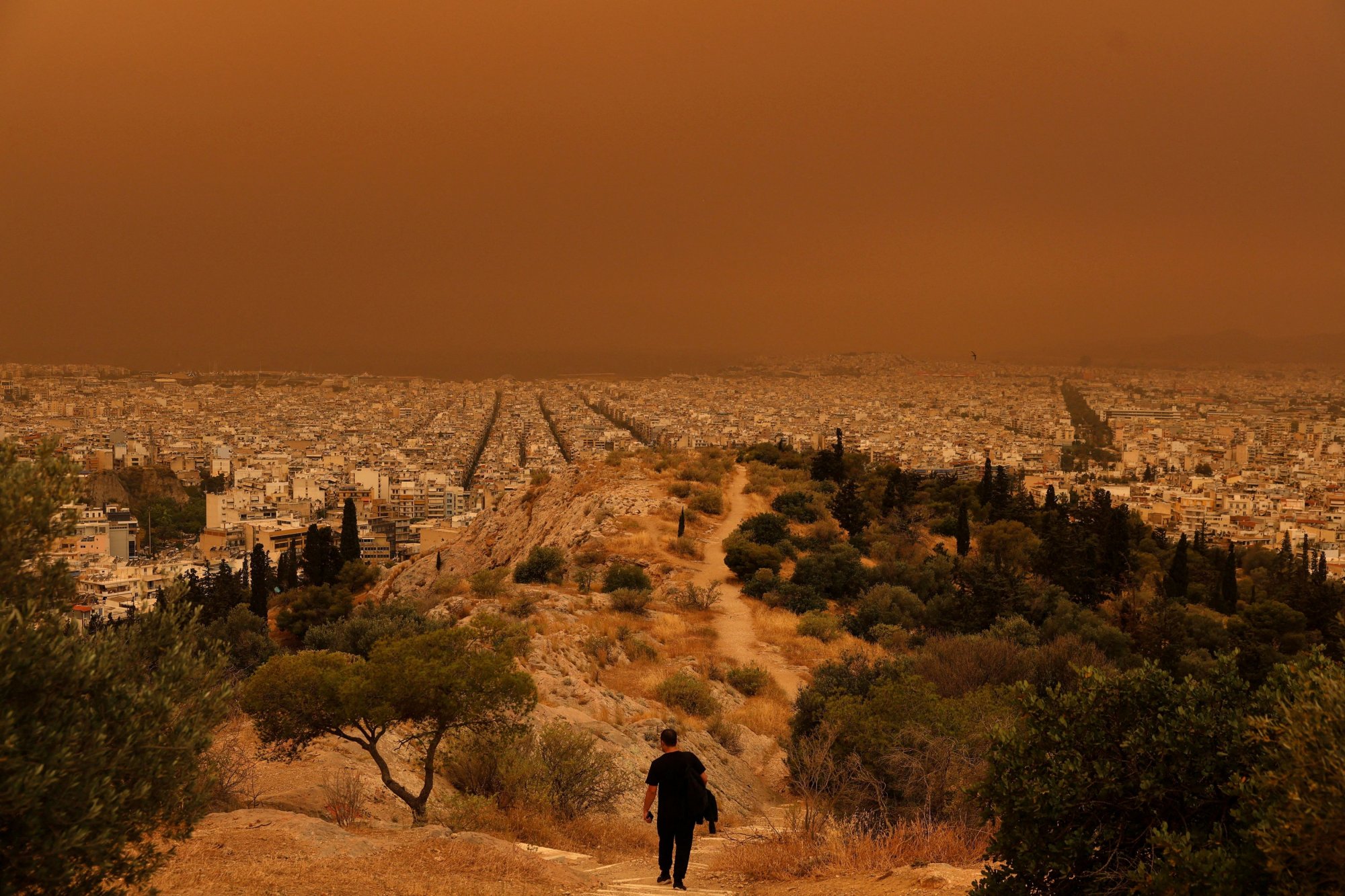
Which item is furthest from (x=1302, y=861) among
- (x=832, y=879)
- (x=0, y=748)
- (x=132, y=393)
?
(x=132, y=393)

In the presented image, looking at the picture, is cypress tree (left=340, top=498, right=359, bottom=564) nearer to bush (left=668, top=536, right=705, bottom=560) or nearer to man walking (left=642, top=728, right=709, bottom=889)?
bush (left=668, top=536, right=705, bottom=560)

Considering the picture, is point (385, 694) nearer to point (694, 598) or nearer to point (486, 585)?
point (486, 585)

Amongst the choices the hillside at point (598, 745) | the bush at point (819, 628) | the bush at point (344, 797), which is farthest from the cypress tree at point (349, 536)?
the bush at point (344, 797)

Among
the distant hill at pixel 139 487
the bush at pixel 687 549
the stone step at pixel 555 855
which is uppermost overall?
the stone step at pixel 555 855

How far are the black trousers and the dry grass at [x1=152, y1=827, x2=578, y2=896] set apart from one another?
2.10 ft

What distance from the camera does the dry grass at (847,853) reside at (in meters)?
5.87

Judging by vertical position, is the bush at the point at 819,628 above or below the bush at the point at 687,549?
below

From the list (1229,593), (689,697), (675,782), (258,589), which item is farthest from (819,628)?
(258,589)

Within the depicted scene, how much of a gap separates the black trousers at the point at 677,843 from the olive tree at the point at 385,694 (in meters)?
2.59

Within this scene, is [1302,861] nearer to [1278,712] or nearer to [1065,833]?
[1278,712]

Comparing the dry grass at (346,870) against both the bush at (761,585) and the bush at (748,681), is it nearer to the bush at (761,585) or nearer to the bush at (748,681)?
the bush at (748,681)

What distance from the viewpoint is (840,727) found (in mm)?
9953

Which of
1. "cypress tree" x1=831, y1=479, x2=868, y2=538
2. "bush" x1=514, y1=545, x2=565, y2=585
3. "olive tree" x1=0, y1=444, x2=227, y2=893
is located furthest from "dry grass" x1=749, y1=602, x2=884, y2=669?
"olive tree" x1=0, y1=444, x2=227, y2=893

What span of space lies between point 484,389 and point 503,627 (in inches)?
6379
